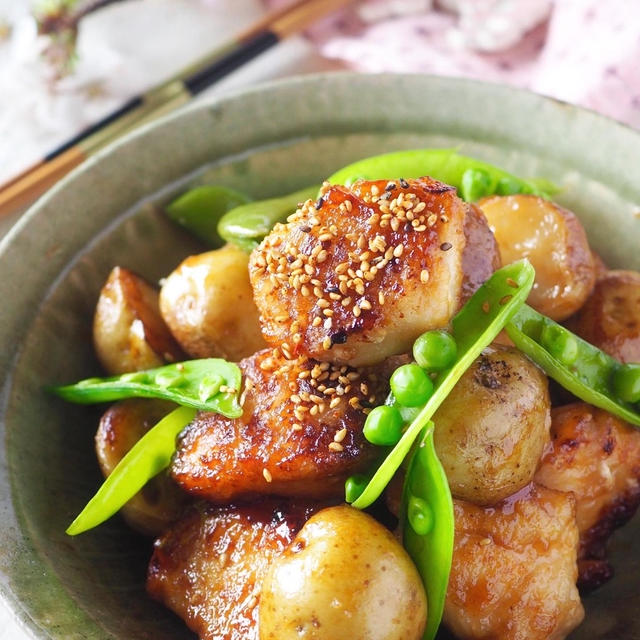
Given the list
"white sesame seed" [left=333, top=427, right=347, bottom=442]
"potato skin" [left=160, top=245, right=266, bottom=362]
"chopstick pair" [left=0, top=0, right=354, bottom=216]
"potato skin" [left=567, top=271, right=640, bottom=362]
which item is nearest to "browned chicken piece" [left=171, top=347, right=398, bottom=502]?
"white sesame seed" [left=333, top=427, right=347, bottom=442]

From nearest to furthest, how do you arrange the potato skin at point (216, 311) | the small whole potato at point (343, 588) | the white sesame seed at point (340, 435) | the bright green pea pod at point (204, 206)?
the small whole potato at point (343, 588)
the white sesame seed at point (340, 435)
the potato skin at point (216, 311)
the bright green pea pod at point (204, 206)

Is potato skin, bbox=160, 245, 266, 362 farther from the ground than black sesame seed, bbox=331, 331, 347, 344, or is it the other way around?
black sesame seed, bbox=331, 331, 347, 344

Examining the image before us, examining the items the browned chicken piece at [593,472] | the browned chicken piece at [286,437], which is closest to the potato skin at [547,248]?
the browned chicken piece at [593,472]

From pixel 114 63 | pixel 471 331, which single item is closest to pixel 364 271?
pixel 471 331

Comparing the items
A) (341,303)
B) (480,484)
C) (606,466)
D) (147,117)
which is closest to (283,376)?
(341,303)

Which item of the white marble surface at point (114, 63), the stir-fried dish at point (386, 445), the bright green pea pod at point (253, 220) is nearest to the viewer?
the stir-fried dish at point (386, 445)

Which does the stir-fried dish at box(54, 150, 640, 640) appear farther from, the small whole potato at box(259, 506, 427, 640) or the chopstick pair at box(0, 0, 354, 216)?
the chopstick pair at box(0, 0, 354, 216)

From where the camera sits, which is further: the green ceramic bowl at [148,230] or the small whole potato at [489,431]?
the green ceramic bowl at [148,230]

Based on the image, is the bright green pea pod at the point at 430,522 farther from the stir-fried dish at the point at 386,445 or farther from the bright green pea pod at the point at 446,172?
the bright green pea pod at the point at 446,172

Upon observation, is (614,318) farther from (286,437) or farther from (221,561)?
(221,561)
